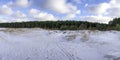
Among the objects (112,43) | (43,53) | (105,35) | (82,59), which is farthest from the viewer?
(105,35)

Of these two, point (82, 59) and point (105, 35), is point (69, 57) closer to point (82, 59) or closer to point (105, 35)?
point (82, 59)

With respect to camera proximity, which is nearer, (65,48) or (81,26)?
(65,48)

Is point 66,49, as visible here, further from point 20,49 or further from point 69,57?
point 20,49

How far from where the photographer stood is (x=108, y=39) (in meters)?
7.21

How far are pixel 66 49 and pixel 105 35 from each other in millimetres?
2074

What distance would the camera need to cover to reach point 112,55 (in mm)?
5660

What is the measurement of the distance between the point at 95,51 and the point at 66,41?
138 centimetres

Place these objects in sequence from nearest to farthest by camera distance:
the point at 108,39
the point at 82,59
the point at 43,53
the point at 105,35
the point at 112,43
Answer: the point at 82,59, the point at 43,53, the point at 112,43, the point at 108,39, the point at 105,35

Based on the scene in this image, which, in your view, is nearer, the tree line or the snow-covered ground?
the snow-covered ground

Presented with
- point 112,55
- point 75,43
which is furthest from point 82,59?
point 75,43

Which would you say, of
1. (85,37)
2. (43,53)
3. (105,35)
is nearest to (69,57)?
(43,53)

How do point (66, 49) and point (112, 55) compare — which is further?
point (66, 49)

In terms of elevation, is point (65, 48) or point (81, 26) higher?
point (81, 26)

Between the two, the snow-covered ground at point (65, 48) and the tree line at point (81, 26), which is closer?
the snow-covered ground at point (65, 48)
